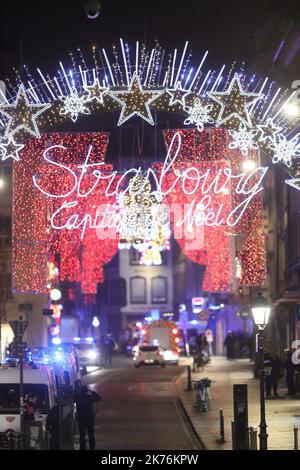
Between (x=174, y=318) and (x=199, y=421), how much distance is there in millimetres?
66013

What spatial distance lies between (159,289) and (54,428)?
98424 mm

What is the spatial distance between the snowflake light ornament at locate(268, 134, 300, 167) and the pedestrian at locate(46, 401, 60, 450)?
9.10 metres

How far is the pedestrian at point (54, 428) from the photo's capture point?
19484 mm

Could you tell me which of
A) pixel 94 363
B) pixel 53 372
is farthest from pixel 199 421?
pixel 94 363

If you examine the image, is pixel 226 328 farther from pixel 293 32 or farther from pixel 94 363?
pixel 293 32

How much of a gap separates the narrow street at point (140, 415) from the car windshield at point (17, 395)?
1.92 m

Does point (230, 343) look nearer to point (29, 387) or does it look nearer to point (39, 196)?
point (39, 196)

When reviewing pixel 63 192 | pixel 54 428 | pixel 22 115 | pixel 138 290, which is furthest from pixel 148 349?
pixel 138 290

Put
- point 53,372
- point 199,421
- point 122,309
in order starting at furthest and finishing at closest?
point 122,309 → point 199,421 → point 53,372

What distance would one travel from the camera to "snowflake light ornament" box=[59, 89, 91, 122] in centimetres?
2450

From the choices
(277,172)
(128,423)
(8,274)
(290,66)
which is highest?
(290,66)

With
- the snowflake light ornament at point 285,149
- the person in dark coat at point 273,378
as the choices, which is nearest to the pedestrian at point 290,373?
the person in dark coat at point 273,378
